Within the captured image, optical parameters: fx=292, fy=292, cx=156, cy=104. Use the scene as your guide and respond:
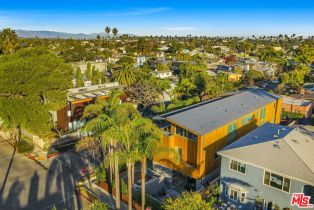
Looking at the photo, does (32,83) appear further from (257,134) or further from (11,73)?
(257,134)

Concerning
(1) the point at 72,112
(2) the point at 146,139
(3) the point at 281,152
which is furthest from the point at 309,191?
(1) the point at 72,112

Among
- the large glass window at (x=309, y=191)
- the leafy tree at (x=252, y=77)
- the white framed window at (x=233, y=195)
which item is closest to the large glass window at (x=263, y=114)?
the white framed window at (x=233, y=195)

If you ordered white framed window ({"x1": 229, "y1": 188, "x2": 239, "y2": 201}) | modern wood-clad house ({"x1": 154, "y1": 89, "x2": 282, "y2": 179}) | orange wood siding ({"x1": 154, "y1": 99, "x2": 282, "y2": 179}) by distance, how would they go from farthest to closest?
1. modern wood-clad house ({"x1": 154, "y1": 89, "x2": 282, "y2": 179})
2. orange wood siding ({"x1": 154, "y1": 99, "x2": 282, "y2": 179})
3. white framed window ({"x1": 229, "y1": 188, "x2": 239, "y2": 201})

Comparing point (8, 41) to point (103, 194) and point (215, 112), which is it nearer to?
point (103, 194)

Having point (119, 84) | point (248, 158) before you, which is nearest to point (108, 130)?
point (248, 158)

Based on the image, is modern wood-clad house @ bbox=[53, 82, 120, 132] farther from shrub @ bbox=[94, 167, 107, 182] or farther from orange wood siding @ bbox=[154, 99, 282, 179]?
orange wood siding @ bbox=[154, 99, 282, 179]

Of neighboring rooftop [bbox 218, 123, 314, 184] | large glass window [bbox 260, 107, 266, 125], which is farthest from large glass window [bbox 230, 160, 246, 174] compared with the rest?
large glass window [bbox 260, 107, 266, 125]

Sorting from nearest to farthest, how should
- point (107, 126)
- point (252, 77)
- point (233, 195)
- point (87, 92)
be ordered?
point (107, 126)
point (233, 195)
point (87, 92)
point (252, 77)

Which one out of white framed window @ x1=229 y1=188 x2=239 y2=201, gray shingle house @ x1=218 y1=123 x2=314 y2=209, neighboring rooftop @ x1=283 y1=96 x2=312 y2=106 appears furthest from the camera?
neighboring rooftop @ x1=283 y1=96 x2=312 y2=106
